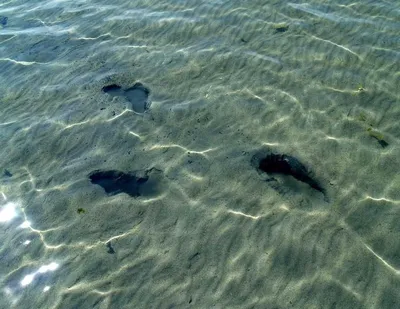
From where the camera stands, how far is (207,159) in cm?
514

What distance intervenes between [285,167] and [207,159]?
1.05 meters

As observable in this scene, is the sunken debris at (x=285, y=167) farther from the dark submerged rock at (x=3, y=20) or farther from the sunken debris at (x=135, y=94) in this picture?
the dark submerged rock at (x=3, y=20)

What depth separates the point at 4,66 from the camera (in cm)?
739

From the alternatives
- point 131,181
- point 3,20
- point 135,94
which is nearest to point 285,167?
point 131,181

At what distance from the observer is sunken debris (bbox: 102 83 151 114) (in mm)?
6008

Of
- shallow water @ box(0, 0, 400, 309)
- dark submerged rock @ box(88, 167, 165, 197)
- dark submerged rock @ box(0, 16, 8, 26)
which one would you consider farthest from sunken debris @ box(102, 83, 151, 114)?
dark submerged rock @ box(0, 16, 8, 26)

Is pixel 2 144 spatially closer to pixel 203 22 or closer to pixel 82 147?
pixel 82 147

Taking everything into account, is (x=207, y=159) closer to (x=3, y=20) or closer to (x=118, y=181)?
(x=118, y=181)

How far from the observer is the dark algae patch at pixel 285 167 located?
4.88 metres

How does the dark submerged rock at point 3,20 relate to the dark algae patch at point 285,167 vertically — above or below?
above

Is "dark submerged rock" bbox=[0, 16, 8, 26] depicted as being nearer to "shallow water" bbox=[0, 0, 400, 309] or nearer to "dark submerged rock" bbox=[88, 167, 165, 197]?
"shallow water" bbox=[0, 0, 400, 309]

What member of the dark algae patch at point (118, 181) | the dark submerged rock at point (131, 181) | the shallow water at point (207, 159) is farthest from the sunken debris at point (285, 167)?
the dark algae patch at point (118, 181)

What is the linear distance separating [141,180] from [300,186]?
207cm

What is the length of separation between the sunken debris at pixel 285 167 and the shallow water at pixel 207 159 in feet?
0.37
